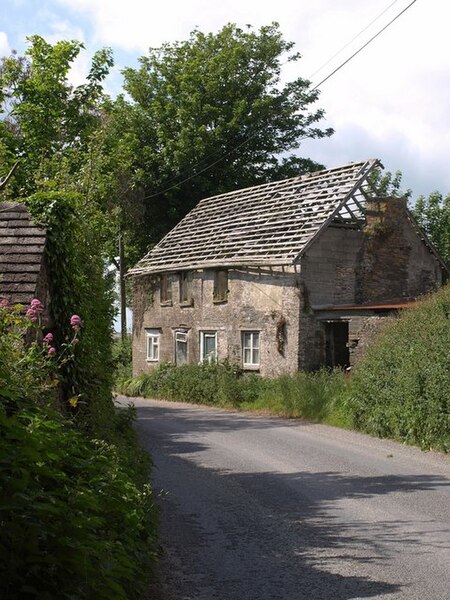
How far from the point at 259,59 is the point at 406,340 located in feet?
104

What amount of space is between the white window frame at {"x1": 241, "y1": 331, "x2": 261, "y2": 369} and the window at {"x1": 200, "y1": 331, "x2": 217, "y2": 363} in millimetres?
1878

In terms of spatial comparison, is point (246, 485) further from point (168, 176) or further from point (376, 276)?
point (168, 176)

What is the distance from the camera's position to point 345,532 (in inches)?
403

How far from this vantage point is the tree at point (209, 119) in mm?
45781

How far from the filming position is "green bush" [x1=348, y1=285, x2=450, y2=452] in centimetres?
1833

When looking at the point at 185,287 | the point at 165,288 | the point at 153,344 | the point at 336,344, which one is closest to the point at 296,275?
the point at 336,344

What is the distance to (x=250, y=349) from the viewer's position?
3219cm

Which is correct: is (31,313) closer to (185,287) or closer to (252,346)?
(252,346)

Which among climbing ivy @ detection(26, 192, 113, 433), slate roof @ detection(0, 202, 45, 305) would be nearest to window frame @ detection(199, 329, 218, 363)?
climbing ivy @ detection(26, 192, 113, 433)

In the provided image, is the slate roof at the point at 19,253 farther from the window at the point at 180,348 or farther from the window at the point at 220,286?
the window at the point at 180,348

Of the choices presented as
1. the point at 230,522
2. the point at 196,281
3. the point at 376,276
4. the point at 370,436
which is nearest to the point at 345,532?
the point at 230,522

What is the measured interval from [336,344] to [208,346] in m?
6.82

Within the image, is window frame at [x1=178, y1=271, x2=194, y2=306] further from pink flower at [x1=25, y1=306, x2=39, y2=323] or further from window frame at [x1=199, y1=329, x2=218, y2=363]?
→ pink flower at [x1=25, y1=306, x2=39, y2=323]

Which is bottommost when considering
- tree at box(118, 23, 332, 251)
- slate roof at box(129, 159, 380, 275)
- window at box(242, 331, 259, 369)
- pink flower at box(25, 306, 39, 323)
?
pink flower at box(25, 306, 39, 323)
